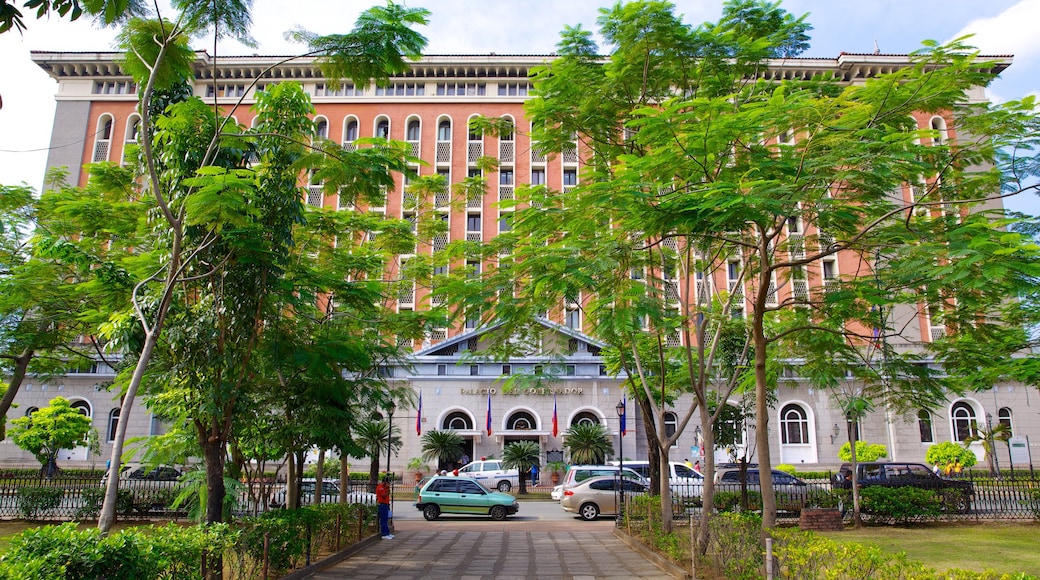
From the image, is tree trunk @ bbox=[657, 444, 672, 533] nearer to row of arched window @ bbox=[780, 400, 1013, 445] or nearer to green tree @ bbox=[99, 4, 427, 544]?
green tree @ bbox=[99, 4, 427, 544]

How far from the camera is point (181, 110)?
8.77 metres

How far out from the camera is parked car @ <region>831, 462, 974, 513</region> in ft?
62.5

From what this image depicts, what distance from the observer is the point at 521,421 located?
37.6 m

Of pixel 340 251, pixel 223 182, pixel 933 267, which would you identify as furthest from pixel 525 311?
pixel 340 251

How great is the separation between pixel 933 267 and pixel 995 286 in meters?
0.65

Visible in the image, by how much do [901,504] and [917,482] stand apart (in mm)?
2845

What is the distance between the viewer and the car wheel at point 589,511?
73.3ft

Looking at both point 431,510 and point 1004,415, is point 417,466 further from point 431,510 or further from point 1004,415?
point 1004,415

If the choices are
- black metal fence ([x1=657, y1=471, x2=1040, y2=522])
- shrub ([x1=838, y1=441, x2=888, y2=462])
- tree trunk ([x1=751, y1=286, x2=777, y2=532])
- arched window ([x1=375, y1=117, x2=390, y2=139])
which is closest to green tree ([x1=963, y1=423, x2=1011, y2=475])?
shrub ([x1=838, y1=441, x2=888, y2=462])

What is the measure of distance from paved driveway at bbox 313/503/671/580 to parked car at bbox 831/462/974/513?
9.34m

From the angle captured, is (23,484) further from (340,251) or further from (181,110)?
(181,110)

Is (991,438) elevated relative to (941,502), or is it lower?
elevated

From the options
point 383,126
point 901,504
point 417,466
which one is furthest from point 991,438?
point 383,126

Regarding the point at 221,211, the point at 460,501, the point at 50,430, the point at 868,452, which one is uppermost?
the point at 221,211
